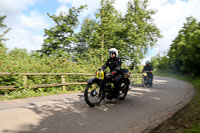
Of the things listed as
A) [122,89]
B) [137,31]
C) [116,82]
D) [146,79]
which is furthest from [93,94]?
[137,31]

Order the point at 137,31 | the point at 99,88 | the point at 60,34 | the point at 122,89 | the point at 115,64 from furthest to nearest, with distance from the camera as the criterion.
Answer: the point at 137,31
the point at 60,34
the point at 122,89
the point at 115,64
the point at 99,88

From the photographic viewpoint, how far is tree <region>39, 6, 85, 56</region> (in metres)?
21.2

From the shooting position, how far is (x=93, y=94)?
5359mm

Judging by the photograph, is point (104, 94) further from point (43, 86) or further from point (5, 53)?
point (5, 53)

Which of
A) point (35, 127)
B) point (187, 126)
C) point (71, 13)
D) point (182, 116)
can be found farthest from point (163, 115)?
point (71, 13)

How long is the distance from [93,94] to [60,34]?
18279 millimetres

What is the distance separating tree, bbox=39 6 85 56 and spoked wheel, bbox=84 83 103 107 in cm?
1590

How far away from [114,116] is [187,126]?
1762mm

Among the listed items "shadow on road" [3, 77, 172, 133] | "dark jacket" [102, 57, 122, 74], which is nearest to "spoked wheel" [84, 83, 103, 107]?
"shadow on road" [3, 77, 172, 133]

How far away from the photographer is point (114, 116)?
14.2 feet

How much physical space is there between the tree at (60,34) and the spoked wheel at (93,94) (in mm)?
15902

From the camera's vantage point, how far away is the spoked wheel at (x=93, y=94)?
5.11 meters

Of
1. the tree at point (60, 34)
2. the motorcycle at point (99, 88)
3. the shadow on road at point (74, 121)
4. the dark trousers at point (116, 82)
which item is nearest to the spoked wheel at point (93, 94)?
the motorcycle at point (99, 88)

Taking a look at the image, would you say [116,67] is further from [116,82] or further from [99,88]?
[99,88]
